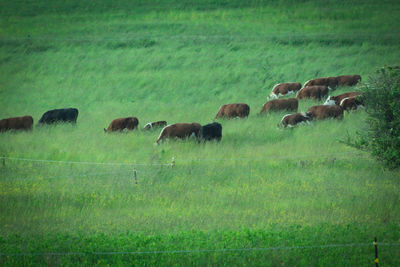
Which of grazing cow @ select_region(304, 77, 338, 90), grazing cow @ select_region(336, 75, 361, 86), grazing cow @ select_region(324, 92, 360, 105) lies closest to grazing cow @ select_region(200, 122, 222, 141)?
grazing cow @ select_region(324, 92, 360, 105)

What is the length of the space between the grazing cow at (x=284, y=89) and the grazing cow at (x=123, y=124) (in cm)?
971

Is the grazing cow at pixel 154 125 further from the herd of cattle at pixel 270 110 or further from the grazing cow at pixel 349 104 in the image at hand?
the grazing cow at pixel 349 104

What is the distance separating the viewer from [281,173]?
18172mm

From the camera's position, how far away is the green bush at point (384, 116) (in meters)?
17.2

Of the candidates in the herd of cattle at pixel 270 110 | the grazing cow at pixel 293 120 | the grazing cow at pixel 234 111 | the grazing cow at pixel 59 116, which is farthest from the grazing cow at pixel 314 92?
the grazing cow at pixel 59 116

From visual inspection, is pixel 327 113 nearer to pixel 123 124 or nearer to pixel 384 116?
pixel 384 116

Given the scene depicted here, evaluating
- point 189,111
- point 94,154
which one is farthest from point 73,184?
point 189,111

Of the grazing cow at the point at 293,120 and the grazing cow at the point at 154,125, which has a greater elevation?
the grazing cow at the point at 293,120

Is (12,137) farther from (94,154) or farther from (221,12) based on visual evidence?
(221,12)

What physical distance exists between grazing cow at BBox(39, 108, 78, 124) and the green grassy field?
0.63 metres

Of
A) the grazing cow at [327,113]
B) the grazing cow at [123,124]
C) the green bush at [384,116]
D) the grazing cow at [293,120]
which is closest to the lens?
the green bush at [384,116]

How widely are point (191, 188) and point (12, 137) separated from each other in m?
11.5

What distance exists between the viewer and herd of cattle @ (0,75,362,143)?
22.7 m

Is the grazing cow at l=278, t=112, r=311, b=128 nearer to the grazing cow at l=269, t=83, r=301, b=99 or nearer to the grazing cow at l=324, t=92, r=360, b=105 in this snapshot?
the grazing cow at l=324, t=92, r=360, b=105
